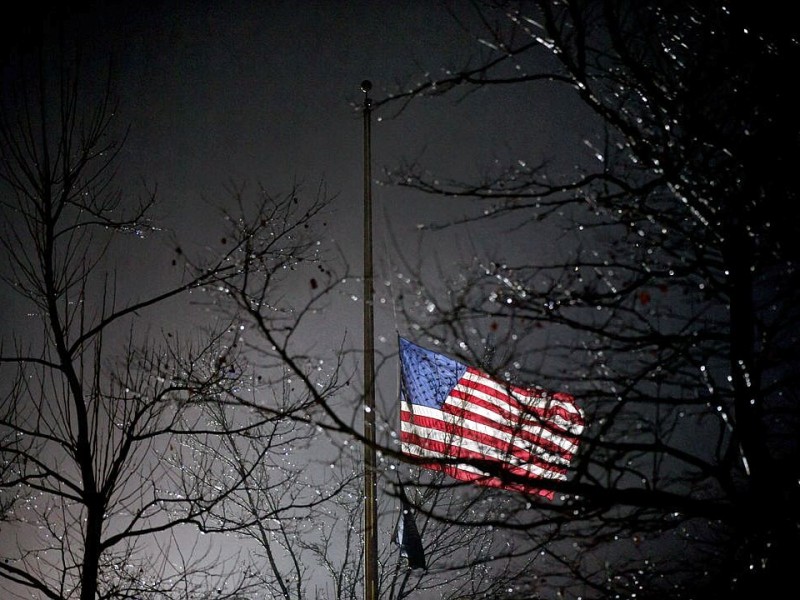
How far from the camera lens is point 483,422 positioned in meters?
6.06

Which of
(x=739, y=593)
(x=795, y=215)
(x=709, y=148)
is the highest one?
(x=709, y=148)

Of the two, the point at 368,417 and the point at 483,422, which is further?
the point at 483,422

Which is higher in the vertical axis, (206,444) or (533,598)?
(206,444)

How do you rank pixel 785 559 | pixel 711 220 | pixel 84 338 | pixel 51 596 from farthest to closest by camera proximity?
pixel 84 338 < pixel 51 596 < pixel 711 220 < pixel 785 559

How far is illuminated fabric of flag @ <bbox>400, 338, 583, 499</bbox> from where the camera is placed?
144 inches

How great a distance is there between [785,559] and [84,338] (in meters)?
5.89

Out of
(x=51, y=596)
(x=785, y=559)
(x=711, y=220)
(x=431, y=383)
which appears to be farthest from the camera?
(x=431, y=383)

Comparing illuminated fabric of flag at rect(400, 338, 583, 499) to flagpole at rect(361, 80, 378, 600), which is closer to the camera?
illuminated fabric of flag at rect(400, 338, 583, 499)

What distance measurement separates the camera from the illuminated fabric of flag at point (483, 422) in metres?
3.65

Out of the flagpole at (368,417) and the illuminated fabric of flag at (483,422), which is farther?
the flagpole at (368,417)

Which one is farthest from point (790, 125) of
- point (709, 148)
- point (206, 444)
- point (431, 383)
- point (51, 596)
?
point (206, 444)

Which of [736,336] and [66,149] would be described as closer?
[736,336]

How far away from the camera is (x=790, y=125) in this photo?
3.65 meters

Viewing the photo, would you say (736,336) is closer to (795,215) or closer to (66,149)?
(795,215)
